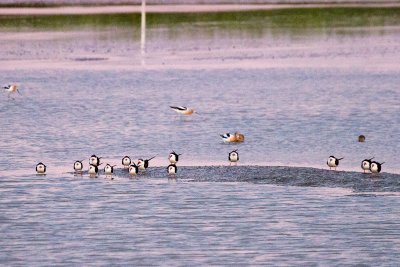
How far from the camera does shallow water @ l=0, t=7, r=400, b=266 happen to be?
2397 centimetres

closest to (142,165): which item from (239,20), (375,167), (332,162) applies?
(332,162)

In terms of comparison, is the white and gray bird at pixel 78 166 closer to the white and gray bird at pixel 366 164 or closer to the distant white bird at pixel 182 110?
the white and gray bird at pixel 366 164

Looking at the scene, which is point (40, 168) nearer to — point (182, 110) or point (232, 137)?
point (232, 137)

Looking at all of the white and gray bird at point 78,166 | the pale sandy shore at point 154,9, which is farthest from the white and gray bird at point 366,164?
the pale sandy shore at point 154,9

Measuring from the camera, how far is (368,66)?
215 ft

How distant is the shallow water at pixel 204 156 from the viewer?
944 inches

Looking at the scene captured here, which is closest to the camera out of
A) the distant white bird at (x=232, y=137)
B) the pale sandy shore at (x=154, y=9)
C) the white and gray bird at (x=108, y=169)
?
the white and gray bird at (x=108, y=169)

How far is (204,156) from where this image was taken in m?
34.0

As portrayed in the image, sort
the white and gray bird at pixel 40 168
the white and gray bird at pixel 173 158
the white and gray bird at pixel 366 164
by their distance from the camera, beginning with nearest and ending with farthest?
the white and gray bird at pixel 366 164, the white and gray bird at pixel 40 168, the white and gray bird at pixel 173 158

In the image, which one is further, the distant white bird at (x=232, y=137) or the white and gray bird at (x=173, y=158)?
the distant white bird at (x=232, y=137)

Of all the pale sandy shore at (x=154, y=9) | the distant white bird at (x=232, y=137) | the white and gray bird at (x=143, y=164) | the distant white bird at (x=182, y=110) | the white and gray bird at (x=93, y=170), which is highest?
the pale sandy shore at (x=154, y=9)

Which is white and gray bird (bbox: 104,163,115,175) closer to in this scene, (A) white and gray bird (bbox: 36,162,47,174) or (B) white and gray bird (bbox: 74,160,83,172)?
(B) white and gray bird (bbox: 74,160,83,172)

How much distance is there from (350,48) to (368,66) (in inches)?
475

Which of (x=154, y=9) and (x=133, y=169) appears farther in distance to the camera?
(x=154, y=9)
